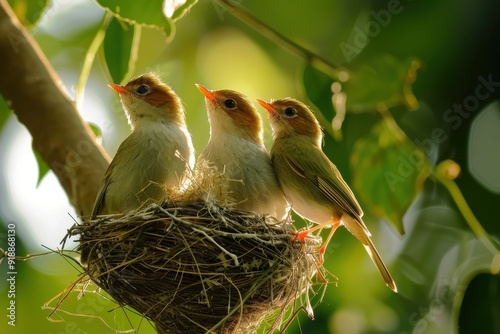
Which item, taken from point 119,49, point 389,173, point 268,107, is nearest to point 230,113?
point 268,107

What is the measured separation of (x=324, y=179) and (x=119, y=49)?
122 cm

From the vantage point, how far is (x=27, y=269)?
5289 mm

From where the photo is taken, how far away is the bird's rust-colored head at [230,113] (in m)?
4.50

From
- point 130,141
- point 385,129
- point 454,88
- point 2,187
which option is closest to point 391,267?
point 454,88

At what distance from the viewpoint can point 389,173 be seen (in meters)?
4.04

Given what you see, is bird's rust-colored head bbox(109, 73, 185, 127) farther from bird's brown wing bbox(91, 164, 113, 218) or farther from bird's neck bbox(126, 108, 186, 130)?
bird's brown wing bbox(91, 164, 113, 218)

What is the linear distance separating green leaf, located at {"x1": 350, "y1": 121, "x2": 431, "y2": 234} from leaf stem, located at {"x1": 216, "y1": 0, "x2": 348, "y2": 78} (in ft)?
1.22

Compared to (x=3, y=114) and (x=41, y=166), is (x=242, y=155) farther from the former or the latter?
(x=3, y=114)

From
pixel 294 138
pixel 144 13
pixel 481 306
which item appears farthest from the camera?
pixel 294 138

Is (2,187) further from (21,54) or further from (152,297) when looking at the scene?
(152,297)

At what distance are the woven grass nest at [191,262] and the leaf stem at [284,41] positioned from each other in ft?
2.49

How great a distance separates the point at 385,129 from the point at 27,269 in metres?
2.47

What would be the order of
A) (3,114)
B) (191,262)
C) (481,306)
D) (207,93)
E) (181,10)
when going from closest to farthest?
(181,10)
(191,262)
(481,306)
(207,93)
(3,114)

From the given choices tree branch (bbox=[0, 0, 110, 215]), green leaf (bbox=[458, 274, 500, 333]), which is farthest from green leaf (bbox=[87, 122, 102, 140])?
green leaf (bbox=[458, 274, 500, 333])
